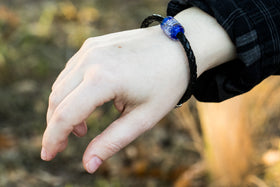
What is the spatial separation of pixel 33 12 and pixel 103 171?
2295mm

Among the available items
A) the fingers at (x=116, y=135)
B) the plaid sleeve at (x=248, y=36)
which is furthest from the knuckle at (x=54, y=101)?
the plaid sleeve at (x=248, y=36)

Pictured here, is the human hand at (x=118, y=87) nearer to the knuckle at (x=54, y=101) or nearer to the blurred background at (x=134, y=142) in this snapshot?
the knuckle at (x=54, y=101)

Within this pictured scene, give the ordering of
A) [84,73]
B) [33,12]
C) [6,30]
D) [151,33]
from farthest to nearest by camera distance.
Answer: [33,12] < [6,30] < [151,33] < [84,73]

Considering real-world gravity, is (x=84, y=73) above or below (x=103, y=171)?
above

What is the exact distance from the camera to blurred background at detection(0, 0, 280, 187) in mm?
1725

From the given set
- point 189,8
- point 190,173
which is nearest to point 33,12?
point 190,173

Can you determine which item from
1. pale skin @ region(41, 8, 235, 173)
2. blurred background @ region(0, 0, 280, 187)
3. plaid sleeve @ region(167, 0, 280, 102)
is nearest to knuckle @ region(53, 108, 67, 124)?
pale skin @ region(41, 8, 235, 173)

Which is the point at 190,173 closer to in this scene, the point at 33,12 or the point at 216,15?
the point at 216,15

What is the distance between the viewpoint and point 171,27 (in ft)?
2.81

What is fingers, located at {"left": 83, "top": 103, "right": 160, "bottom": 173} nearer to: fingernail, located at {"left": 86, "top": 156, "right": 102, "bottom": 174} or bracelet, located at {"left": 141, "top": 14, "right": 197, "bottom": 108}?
fingernail, located at {"left": 86, "top": 156, "right": 102, "bottom": 174}

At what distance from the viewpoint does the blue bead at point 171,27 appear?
85cm

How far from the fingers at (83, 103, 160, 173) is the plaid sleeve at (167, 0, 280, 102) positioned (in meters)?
0.25

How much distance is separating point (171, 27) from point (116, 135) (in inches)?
12.3

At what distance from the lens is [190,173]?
A: 190 centimetres
